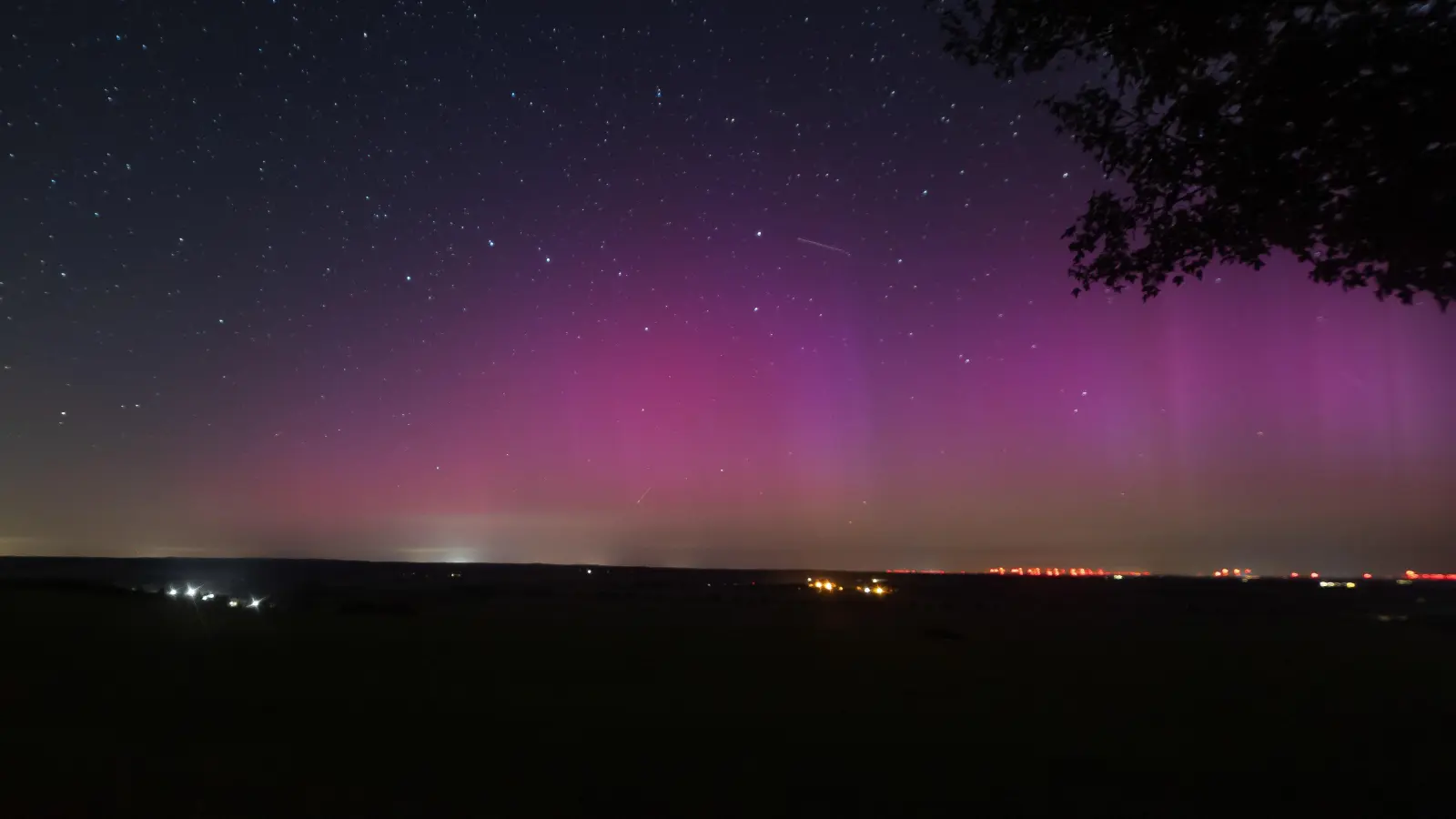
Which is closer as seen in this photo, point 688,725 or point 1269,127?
point 1269,127

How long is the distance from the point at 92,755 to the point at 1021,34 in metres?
12.8

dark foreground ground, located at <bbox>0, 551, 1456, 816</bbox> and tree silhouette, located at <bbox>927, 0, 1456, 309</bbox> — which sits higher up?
tree silhouette, located at <bbox>927, 0, 1456, 309</bbox>

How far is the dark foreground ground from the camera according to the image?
8.05 metres

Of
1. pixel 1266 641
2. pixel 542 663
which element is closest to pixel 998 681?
pixel 542 663

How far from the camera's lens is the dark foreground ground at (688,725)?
8055 mm

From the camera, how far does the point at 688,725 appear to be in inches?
446

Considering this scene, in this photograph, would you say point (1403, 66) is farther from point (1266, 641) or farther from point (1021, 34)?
point (1266, 641)

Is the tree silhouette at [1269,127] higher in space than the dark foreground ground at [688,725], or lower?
higher

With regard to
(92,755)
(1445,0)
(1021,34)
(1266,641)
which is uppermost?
(1021,34)

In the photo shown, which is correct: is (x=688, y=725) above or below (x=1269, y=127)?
below

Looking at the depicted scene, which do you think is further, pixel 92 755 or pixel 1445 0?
pixel 92 755

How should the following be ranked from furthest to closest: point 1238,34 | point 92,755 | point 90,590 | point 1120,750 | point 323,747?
point 90,590 → point 1120,750 → point 323,747 → point 92,755 → point 1238,34

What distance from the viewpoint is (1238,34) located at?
313 inches

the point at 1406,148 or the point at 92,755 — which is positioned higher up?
the point at 1406,148
